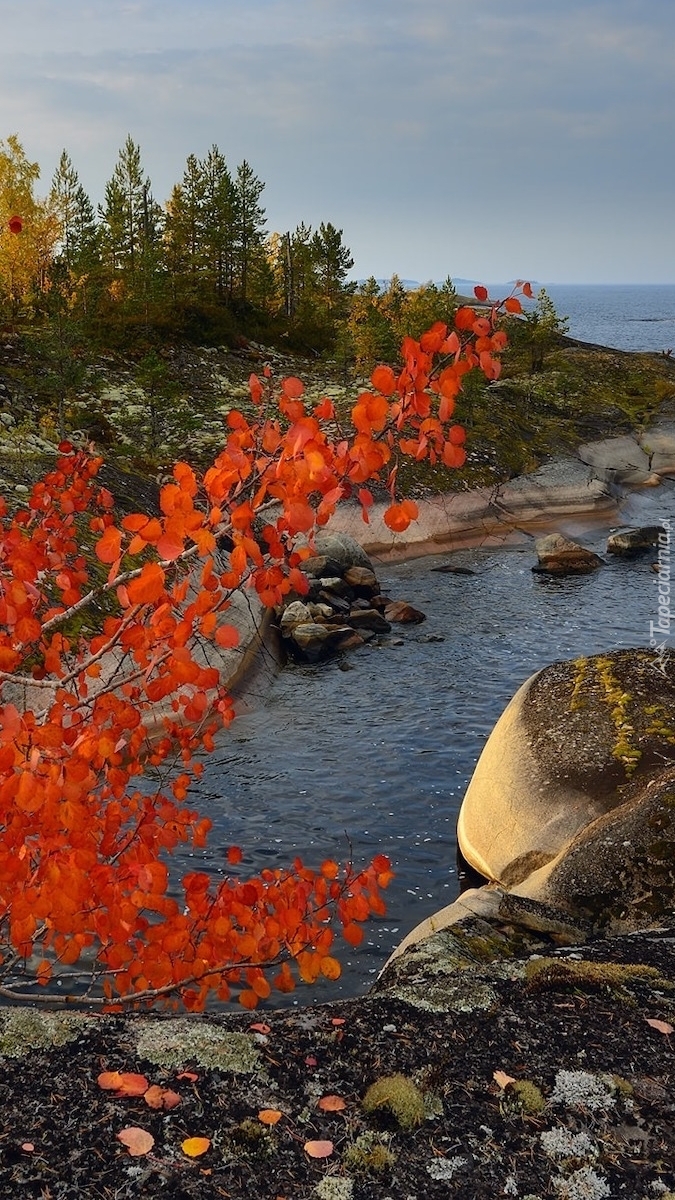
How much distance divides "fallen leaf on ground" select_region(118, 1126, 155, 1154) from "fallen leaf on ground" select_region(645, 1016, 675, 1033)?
3157 millimetres

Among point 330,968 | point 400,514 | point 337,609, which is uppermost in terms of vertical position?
point 400,514

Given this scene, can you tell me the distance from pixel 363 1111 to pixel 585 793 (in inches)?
340

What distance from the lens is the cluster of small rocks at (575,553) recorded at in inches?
1267

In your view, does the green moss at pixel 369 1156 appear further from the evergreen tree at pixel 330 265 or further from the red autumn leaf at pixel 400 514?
the evergreen tree at pixel 330 265

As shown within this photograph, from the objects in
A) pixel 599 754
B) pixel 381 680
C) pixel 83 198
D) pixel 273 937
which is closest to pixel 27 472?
pixel 381 680

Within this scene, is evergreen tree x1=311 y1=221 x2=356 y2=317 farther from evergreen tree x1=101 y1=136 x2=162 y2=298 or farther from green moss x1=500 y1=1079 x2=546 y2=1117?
green moss x1=500 y1=1079 x2=546 y2=1117

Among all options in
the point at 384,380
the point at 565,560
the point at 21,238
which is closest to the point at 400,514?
the point at 384,380

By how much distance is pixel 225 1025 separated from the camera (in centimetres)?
548

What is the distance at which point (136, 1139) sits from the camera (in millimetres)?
4328

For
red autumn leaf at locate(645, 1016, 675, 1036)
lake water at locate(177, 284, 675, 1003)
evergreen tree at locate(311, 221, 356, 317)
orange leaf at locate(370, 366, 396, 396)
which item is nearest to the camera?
orange leaf at locate(370, 366, 396, 396)

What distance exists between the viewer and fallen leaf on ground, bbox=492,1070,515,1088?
500cm

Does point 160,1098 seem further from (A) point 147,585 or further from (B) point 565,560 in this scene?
(B) point 565,560

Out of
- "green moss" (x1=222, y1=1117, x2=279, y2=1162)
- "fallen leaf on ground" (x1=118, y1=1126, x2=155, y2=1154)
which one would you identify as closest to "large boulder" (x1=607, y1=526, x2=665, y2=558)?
"green moss" (x1=222, y1=1117, x2=279, y2=1162)

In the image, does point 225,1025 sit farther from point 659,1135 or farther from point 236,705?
point 236,705
